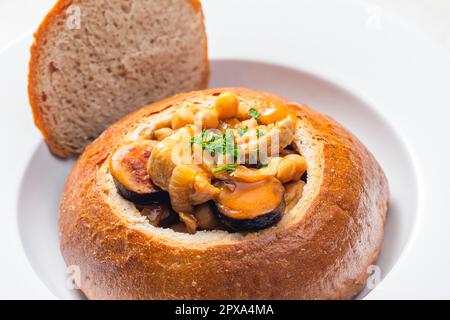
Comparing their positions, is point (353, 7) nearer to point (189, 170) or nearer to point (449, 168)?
point (449, 168)

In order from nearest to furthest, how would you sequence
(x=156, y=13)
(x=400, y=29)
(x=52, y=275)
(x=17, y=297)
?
1. (x=17, y=297)
2. (x=52, y=275)
3. (x=156, y=13)
4. (x=400, y=29)

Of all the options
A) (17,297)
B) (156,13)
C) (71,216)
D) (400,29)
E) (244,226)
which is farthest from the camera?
(400,29)

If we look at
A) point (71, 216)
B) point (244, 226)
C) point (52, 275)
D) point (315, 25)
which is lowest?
point (52, 275)

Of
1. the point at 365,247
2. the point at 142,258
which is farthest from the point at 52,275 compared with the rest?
the point at 365,247

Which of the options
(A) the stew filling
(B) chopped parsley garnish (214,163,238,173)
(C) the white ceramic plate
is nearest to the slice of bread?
(C) the white ceramic plate

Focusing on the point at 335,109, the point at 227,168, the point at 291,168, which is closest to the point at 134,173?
the point at 227,168

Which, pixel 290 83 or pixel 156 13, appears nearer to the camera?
pixel 156 13

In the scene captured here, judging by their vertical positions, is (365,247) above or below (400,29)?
below
